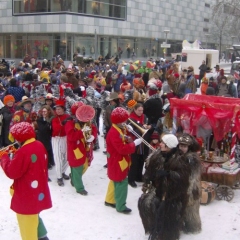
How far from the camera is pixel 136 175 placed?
7.59 meters

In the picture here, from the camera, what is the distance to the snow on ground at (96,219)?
216 inches

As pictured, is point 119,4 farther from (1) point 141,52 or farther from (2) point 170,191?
(2) point 170,191

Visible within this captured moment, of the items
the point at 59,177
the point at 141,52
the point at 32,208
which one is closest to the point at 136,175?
the point at 59,177

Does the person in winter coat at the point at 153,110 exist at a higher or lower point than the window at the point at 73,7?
lower

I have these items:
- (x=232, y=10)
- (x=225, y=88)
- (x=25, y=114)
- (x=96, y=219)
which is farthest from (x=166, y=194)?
(x=232, y=10)

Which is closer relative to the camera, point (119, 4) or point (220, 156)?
point (220, 156)

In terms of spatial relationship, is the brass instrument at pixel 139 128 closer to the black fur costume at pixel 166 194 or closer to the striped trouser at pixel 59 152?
the striped trouser at pixel 59 152

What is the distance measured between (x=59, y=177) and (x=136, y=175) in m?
1.48

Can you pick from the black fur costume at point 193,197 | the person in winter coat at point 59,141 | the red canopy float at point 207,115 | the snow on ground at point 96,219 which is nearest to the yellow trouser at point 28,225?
the snow on ground at point 96,219

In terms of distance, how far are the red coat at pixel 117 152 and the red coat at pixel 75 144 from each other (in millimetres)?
872

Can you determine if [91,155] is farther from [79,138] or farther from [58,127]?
[58,127]

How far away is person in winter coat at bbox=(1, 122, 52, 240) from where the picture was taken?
173 inches

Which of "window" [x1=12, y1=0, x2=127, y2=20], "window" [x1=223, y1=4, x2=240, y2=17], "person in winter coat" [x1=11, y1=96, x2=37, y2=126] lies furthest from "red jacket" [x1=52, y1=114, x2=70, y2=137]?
"window" [x1=12, y1=0, x2=127, y2=20]

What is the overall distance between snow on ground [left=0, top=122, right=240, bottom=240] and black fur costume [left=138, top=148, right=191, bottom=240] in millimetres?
494
